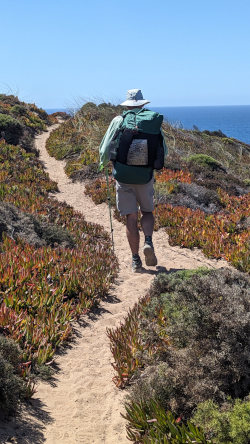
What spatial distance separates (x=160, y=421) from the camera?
3.13m

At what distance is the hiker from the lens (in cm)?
612

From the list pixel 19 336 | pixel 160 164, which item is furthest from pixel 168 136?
pixel 19 336

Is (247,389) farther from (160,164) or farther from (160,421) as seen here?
(160,164)

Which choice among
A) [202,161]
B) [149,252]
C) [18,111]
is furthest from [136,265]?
[18,111]

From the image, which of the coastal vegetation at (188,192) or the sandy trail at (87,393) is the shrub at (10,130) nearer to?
the coastal vegetation at (188,192)

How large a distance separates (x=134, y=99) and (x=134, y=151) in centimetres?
81

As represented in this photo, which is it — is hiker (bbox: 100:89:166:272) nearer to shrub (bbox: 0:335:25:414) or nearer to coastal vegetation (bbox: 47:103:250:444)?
coastal vegetation (bbox: 47:103:250:444)

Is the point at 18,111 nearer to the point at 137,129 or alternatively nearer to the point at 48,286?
the point at 137,129

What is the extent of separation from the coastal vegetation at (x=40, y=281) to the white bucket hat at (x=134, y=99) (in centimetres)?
233

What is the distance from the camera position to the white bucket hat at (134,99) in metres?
6.30

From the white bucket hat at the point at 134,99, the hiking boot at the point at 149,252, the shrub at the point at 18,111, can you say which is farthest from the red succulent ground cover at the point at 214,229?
the shrub at the point at 18,111

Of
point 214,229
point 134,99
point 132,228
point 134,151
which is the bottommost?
point 214,229

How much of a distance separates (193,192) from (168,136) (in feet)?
29.1

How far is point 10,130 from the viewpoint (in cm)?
1898
